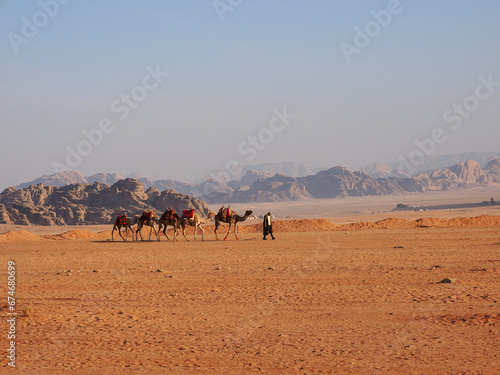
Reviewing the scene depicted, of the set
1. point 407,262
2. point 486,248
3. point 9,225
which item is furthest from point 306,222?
point 9,225

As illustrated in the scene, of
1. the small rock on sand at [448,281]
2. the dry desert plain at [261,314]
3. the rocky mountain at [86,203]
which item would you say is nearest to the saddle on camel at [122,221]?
the dry desert plain at [261,314]

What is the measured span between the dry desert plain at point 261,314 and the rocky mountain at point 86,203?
1859 inches

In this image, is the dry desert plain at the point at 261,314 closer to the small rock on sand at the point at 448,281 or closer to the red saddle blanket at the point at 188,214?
the small rock on sand at the point at 448,281

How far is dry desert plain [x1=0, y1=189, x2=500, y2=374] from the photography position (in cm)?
764

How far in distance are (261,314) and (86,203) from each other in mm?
67806

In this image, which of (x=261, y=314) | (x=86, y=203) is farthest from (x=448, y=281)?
(x=86, y=203)

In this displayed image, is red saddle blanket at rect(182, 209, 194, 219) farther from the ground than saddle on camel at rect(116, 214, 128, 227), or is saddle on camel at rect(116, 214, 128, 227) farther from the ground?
red saddle blanket at rect(182, 209, 194, 219)

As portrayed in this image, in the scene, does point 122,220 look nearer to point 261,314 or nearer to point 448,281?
point 448,281

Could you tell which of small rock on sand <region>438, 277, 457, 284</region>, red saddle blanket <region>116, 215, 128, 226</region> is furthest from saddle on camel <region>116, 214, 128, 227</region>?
small rock on sand <region>438, 277, 457, 284</region>

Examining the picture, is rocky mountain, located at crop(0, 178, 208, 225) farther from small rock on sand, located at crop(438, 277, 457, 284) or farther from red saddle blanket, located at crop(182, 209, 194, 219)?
small rock on sand, located at crop(438, 277, 457, 284)

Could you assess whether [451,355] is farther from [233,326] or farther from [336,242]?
[336,242]

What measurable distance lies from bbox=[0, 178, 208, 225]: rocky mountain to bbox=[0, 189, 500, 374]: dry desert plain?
4722cm

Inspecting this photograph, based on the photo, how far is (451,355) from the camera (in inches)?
305

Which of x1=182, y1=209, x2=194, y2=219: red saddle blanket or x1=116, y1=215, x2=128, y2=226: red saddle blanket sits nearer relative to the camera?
x1=182, y1=209, x2=194, y2=219: red saddle blanket
